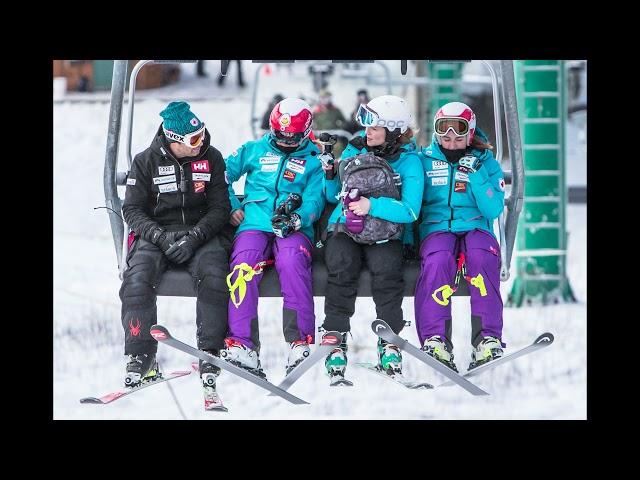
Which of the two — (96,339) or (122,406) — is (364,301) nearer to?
(96,339)

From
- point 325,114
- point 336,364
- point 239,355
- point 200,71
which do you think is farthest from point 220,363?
point 200,71

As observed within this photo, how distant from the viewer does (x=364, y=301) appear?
994cm

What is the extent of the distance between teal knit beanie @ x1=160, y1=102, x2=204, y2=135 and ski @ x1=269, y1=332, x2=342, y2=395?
1.16 metres

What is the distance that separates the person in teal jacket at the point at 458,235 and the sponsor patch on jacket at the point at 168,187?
1.19 metres

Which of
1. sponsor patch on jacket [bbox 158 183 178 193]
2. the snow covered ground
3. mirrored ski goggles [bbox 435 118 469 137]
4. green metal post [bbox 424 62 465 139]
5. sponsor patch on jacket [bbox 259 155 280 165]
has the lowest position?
the snow covered ground

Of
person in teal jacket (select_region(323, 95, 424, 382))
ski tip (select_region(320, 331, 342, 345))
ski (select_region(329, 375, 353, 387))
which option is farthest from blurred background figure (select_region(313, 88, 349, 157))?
ski tip (select_region(320, 331, 342, 345))

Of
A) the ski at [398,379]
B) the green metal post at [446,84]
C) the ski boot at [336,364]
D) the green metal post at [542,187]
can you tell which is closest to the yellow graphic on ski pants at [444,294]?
the ski at [398,379]

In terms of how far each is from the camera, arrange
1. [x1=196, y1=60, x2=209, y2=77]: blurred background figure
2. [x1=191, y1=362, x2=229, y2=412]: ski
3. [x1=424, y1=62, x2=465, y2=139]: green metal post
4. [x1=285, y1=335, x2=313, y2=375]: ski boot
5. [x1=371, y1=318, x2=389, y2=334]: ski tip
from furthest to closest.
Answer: [x1=196, y1=60, x2=209, y2=77]: blurred background figure < [x1=424, y1=62, x2=465, y2=139]: green metal post < [x1=285, y1=335, x2=313, y2=375]: ski boot < [x1=191, y1=362, x2=229, y2=412]: ski < [x1=371, y1=318, x2=389, y2=334]: ski tip

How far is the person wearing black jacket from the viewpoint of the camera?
207 inches

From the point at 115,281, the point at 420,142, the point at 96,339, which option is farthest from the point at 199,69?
the point at 96,339

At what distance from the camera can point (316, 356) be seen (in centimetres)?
506

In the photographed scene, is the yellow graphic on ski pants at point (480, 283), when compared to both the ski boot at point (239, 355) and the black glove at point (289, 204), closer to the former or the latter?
the black glove at point (289, 204)

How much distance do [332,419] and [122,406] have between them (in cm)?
111

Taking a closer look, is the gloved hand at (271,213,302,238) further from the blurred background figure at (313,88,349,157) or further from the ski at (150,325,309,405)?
the blurred background figure at (313,88,349,157)
